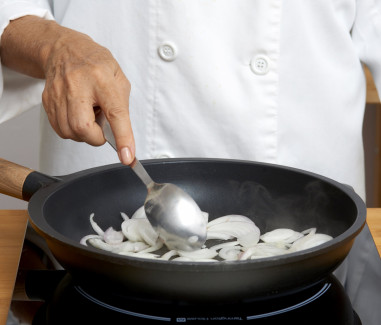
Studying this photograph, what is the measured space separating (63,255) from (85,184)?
0.22 metres

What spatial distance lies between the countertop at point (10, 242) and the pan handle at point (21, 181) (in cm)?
8

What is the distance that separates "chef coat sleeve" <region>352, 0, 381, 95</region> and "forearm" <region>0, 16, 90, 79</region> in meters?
0.45

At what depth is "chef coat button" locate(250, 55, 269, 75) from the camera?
102cm

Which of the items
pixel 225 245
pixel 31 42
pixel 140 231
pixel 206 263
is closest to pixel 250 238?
pixel 225 245

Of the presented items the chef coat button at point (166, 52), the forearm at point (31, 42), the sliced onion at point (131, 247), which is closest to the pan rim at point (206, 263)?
the sliced onion at point (131, 247)

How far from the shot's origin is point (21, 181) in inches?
31.7

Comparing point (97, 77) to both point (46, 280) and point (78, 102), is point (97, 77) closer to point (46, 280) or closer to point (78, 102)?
point (78, 102)

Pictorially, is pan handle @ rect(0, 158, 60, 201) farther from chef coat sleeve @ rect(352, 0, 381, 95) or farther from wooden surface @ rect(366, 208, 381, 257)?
chef coat sleeve @ rect(352, 0, 381, 95)

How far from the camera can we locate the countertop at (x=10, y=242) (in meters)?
0.74

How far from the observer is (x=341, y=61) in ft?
3.49

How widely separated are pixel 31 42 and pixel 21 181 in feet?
0.74

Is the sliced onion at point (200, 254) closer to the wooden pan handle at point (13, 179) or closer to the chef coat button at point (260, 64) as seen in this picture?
the wooden pan handle at point (13, 179)

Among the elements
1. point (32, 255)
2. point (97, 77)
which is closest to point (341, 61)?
point (97, 77)

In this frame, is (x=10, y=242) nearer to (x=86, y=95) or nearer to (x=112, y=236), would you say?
(x=112, y=236)
